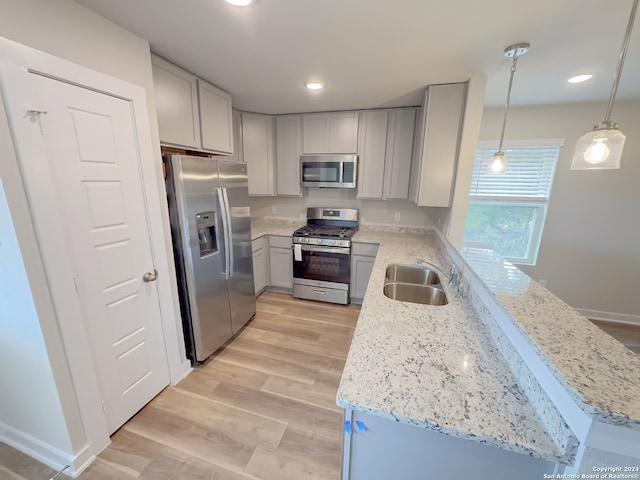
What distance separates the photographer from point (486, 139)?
9.87ft

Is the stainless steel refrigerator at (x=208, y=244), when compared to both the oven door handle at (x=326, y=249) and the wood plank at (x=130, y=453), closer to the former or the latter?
the wood plank at (x=130, y=453)

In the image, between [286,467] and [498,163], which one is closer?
[286,467]

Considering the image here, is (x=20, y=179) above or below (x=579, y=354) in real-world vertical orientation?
above

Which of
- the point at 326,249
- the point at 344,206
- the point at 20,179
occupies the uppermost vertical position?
the point at 20,179

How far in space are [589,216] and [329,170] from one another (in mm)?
3072

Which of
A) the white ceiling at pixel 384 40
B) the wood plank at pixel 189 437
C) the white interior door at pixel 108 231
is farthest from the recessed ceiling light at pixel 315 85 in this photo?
the wood plank at pixel 189 437

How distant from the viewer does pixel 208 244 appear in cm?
207

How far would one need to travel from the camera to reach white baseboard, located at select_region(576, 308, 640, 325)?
2.94 m

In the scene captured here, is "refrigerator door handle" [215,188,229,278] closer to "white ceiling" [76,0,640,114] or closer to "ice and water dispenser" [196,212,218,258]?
"ice and water dispenser" [196,212,218,258]

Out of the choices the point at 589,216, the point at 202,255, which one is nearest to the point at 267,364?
the point at 202,255

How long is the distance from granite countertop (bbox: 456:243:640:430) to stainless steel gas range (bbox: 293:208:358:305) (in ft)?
6.45

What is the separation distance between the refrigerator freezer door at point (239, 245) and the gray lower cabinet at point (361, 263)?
1234 mm

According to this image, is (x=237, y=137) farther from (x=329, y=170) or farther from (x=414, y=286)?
(x=414, y=286)

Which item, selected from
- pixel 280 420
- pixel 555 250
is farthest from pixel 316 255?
pixel 555 250
